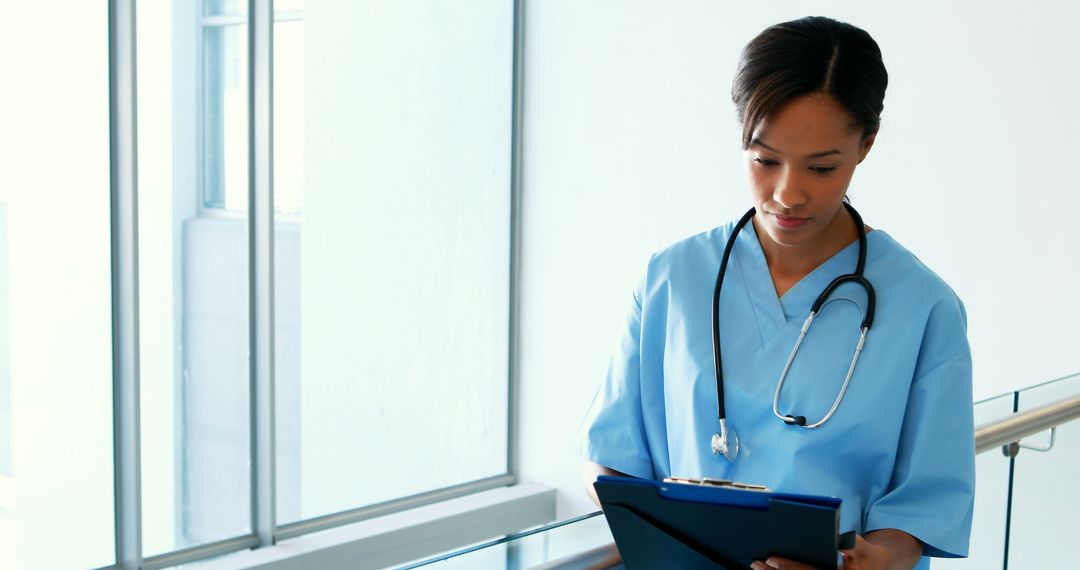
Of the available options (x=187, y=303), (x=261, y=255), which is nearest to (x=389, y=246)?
(x=261, y=255)

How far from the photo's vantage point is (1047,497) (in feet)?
6.07

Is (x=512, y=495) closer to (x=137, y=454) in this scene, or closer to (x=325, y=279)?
(x=325, y=279)

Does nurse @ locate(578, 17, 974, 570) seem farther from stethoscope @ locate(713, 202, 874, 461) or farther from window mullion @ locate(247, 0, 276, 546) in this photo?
window mullion @ locate(247, 0, 276, 546)

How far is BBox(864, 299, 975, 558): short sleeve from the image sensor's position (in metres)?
1.00

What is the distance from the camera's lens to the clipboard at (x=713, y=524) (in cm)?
76

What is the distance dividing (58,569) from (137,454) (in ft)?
1.60

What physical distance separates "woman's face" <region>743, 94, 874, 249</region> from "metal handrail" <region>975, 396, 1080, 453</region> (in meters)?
0.60

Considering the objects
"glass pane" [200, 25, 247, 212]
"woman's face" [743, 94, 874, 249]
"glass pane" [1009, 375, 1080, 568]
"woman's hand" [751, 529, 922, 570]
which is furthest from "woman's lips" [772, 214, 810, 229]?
"glass pane" [200, 25, 247, 212]

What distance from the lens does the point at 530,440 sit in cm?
437

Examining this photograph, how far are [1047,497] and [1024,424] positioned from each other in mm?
347

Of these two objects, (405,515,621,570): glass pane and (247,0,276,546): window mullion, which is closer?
(405,515,621,570): glass pane

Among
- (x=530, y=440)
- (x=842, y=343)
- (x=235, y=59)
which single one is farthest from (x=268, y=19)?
(x=842, y=343)

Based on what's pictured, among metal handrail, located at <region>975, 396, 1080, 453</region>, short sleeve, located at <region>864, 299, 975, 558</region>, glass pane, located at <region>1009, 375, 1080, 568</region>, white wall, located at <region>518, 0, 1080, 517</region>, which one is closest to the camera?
short sleeve, located at <region>864, 299, 975, 558</region>

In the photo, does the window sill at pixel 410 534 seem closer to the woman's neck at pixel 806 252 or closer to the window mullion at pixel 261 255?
the window mullion at pixel 261 255
